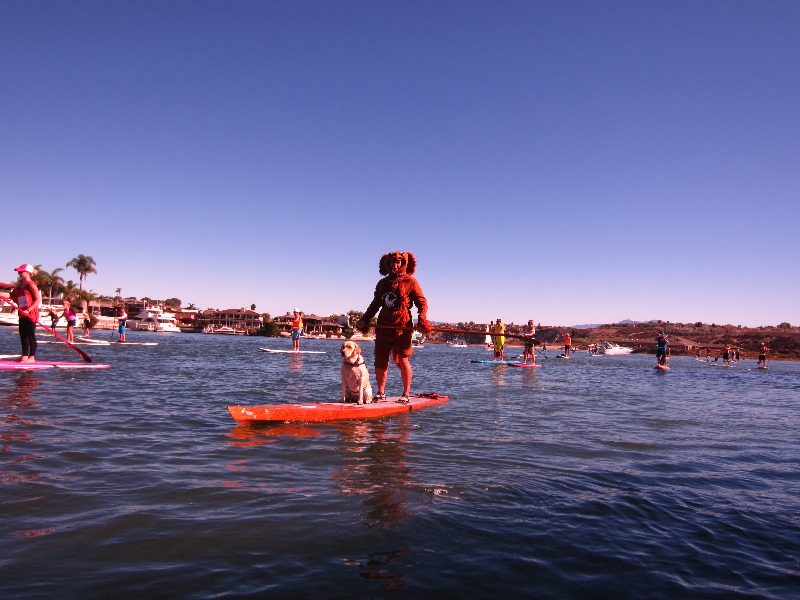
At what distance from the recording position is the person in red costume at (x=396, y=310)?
27.8ft

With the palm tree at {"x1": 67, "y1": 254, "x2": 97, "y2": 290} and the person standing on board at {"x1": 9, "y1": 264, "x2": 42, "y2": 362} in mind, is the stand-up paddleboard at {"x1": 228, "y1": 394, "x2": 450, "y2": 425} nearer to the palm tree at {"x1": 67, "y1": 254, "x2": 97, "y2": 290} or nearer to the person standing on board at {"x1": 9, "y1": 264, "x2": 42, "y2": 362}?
the person standing on board at {"x1": 9, "y1": 264, "x2": 42, "y2": 362}

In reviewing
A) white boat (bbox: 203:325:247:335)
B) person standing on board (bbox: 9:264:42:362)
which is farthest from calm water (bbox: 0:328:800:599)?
white boat (bbox: 203:325:247:335)

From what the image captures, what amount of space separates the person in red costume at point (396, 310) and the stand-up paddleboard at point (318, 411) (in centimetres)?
42

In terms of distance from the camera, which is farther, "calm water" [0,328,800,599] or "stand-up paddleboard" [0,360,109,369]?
"stand-up paddleboard" [0,360,109,369]

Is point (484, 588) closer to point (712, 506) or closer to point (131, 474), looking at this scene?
point (712, 506)

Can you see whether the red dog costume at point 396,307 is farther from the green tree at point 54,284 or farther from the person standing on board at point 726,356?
the green tree at point 54,284

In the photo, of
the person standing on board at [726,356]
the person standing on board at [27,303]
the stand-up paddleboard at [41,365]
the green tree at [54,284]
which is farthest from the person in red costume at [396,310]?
the green tree at [54,284]

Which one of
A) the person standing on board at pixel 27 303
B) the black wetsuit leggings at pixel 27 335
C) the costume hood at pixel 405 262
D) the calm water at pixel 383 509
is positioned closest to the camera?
the calm water at pixel 383 509

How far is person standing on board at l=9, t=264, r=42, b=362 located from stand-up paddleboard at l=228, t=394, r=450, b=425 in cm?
777

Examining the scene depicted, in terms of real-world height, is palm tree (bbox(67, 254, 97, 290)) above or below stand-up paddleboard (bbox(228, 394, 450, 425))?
above

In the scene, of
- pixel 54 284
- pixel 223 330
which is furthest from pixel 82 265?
pixel 223 330

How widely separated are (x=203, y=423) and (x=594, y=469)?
4.68m

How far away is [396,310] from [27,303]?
8.89 metres

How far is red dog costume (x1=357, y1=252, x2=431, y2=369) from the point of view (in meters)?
8.48
